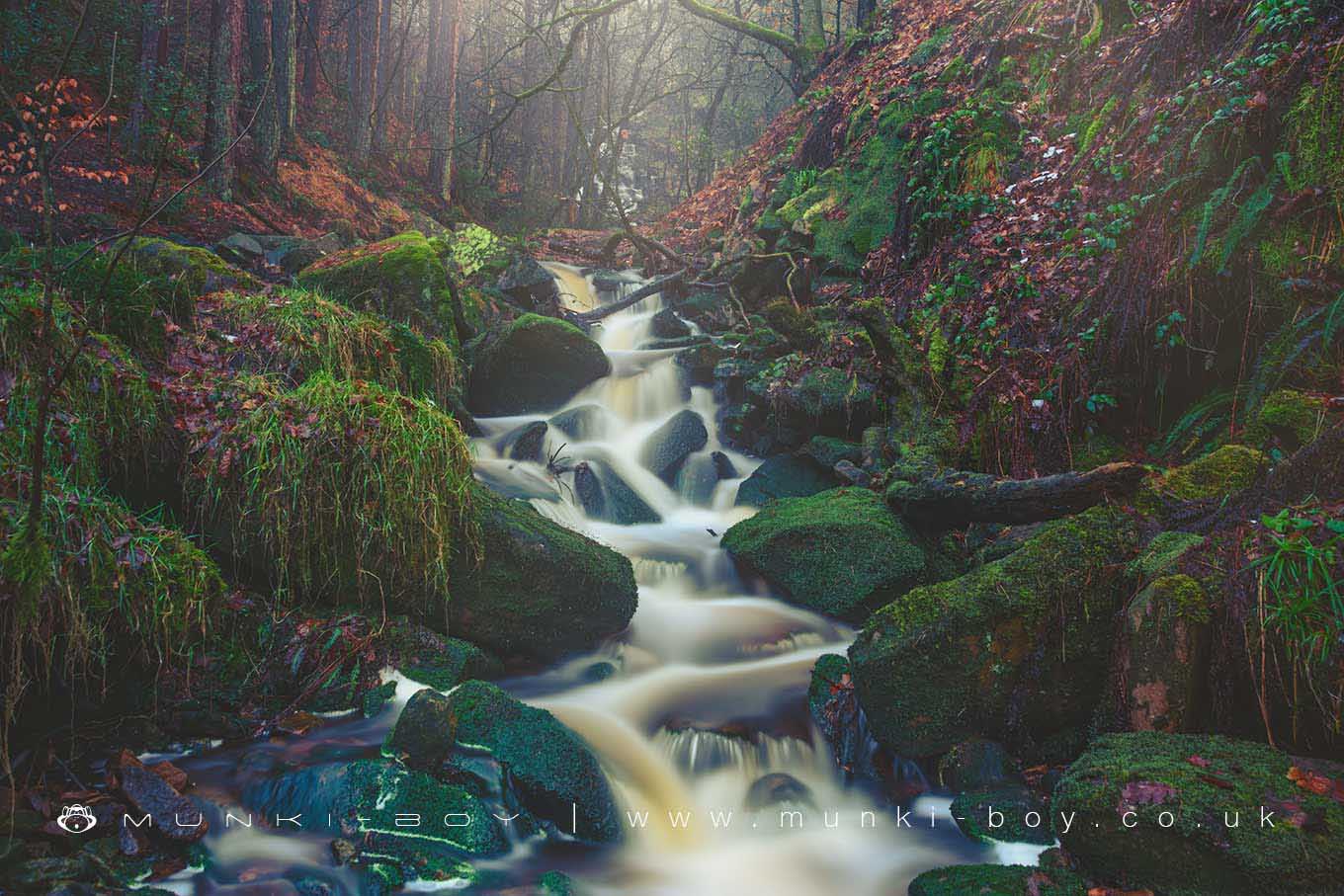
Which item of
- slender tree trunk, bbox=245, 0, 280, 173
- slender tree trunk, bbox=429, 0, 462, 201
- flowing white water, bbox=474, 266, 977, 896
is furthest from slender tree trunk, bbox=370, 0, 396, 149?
flowing white water, bbox=474, 266, 977, 896

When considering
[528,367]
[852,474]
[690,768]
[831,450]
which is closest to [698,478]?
[831,450]

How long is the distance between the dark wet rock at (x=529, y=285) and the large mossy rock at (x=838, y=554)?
655cm

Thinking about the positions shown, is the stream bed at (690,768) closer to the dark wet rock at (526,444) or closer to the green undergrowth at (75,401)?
the dark wet rock at (526,444)

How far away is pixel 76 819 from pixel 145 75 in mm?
12056

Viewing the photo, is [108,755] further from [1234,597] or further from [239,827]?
[1234,597]

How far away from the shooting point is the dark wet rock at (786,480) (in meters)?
7.38

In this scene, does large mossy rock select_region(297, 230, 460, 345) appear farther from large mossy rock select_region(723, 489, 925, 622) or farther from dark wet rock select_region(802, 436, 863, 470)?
large mossy rock select_region(723, 489, 925, 622)

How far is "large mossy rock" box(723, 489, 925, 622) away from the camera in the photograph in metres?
5.41

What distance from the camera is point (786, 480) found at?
24.7ft

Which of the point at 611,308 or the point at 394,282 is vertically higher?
the point at 611,308

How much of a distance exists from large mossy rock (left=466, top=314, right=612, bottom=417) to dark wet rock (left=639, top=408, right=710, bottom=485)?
143 cm

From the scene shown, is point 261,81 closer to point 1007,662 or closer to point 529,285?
point 529,285

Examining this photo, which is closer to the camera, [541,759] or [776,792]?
[541,759]

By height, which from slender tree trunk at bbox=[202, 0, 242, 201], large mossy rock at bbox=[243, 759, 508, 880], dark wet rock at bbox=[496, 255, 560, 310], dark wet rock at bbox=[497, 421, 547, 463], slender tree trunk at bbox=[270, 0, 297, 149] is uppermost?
slender tree trunk at bbox=[270, 0, 297, 149]
